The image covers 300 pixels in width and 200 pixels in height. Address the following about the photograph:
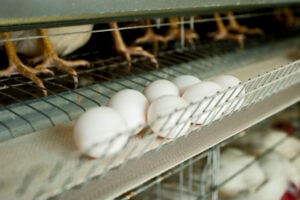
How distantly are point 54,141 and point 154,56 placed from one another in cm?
69

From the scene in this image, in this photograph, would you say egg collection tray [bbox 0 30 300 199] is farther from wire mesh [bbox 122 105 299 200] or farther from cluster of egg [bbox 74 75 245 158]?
wire mesh [bbox 122 105 299 200]

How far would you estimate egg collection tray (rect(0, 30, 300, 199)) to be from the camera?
50cm

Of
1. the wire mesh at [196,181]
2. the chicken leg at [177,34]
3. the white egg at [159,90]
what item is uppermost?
the white egg at [159,90]

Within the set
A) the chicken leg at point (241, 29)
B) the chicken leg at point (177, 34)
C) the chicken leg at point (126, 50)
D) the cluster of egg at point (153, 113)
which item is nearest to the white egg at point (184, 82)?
the cluster of egg at point (153, 113)

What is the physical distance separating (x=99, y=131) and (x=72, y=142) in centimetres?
9

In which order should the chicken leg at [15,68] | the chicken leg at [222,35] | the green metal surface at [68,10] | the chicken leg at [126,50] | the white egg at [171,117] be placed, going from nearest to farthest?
the green metal surface at [68,10] → the white egg at [171,117] → the chicken leg at [15,68] → the chicken leg at [126,50] → the chicken leg at [222,35]

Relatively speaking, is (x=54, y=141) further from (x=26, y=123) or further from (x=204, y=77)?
(x=204, y=77)

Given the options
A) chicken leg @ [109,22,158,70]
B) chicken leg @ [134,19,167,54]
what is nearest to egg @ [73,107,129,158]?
chicken leg @ [109,22,158,70]

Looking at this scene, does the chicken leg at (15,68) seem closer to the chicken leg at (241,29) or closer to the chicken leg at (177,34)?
the chicken leg at (177,34)

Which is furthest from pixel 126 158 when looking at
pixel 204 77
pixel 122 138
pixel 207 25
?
pixel 207 25

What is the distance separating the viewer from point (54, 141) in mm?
625

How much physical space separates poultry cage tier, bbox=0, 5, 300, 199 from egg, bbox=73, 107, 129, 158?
0.05 feet

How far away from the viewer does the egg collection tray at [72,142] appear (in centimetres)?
50

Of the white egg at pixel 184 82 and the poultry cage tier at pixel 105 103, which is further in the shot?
the white egg at pixel 184 82
